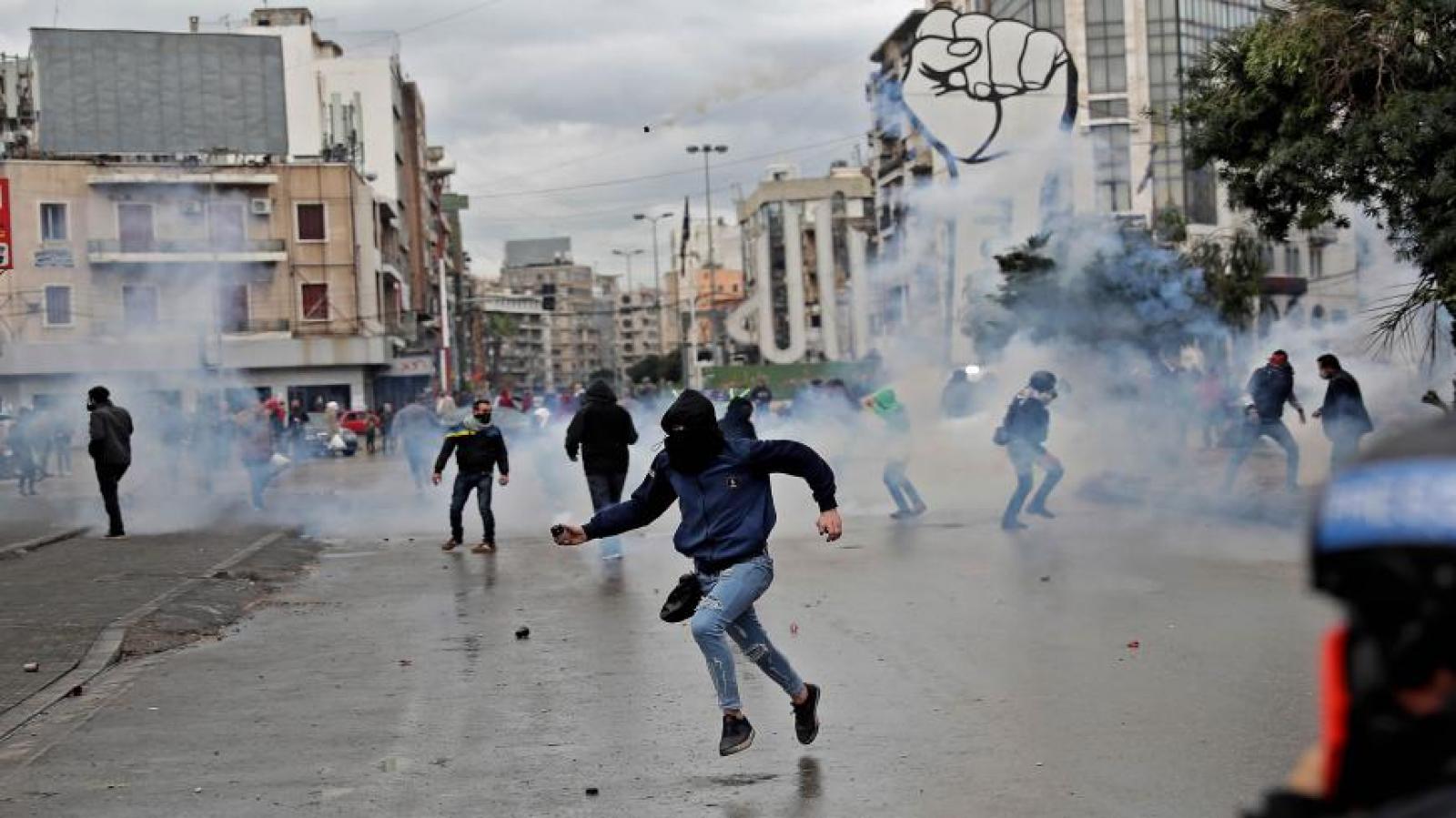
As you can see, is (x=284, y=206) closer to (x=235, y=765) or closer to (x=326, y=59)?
(x=326, y=59)

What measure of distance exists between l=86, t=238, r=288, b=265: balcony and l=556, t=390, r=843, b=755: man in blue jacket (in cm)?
4206

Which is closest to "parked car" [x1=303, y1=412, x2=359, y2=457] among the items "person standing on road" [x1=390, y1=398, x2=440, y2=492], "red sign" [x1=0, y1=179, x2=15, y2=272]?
"person standing on road" [x1=390, y1=398, x2=440, y2=492]

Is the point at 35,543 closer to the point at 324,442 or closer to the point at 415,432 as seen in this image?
the point at 415,432

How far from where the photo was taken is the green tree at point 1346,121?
1409cm

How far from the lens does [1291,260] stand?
61.5 metres

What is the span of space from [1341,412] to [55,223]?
45013mm

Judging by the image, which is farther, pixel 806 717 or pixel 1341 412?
pixel 1341 412

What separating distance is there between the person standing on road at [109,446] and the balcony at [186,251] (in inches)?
1147

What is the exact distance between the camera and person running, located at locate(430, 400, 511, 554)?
16438 millimetres

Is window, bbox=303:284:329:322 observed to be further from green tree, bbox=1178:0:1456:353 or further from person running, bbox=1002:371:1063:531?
green tree, bbox=1178:0:1456:353

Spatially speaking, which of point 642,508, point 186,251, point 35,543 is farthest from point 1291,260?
Answer: point 642,508

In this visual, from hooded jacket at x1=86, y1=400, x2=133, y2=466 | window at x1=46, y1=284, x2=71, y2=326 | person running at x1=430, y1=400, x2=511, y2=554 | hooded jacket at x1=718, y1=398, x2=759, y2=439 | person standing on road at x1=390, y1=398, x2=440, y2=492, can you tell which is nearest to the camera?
hooded jacket at x1=718, y1=398, x2=759, y2=439

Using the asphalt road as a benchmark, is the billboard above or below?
above

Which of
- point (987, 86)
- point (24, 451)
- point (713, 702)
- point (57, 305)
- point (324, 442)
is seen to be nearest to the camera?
point (713, 702)
